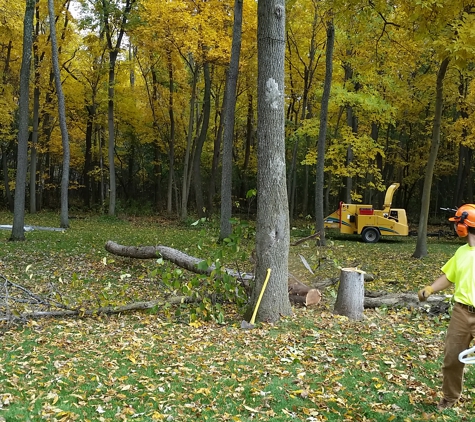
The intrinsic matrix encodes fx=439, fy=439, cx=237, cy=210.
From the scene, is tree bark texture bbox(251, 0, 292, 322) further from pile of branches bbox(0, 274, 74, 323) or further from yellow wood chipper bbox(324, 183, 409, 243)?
yellow wood chipper bbox(324, 183, 409, 243)

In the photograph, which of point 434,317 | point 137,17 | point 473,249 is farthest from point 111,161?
point 473,249

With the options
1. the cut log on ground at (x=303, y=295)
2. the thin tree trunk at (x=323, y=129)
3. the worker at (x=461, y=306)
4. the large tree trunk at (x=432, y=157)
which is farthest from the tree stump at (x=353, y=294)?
the thin tree trunk at (x=323, y=129)

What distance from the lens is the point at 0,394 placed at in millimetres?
3957

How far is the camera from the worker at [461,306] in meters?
3.63

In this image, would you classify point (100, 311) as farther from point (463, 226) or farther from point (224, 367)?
point (463, 226)

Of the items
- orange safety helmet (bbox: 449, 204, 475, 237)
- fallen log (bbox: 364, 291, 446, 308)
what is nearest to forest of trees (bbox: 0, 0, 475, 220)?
fallen log (bbox: 364, 291, 446, 308)

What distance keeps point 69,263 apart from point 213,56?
11.0 metres

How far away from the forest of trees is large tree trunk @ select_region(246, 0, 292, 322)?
384cm

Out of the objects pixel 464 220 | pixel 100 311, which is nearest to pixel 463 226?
pixel 464 220

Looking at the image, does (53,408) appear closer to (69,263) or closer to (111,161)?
(69,263)

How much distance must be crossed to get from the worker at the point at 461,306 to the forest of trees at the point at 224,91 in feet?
19.3

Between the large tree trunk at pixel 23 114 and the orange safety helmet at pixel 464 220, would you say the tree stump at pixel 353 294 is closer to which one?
the orange safety helmet at pixel 464 220

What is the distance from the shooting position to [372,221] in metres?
19.2

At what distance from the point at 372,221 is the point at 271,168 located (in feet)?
46.6
